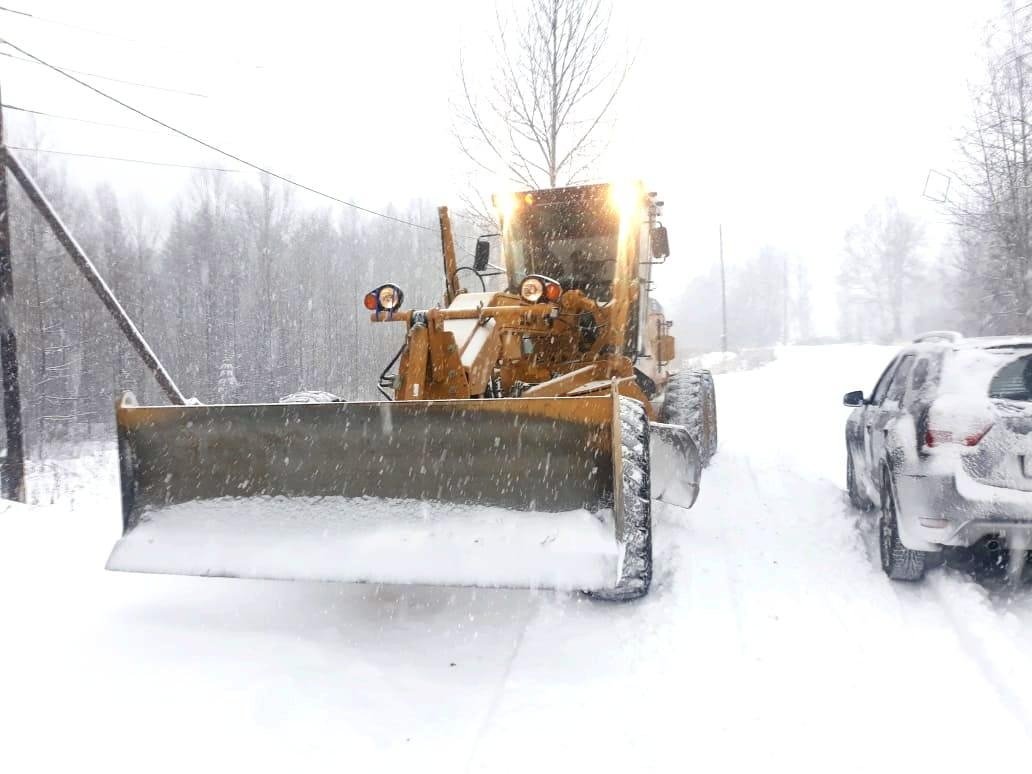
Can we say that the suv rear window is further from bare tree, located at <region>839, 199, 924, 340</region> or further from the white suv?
bare tree, located at <region>839, 199, 924, 340</region>

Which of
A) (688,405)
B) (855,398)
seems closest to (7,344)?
(688,405)

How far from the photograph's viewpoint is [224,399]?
104 ft

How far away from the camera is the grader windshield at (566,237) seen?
22.6 feet

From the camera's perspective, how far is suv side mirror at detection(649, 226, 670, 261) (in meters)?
7.20

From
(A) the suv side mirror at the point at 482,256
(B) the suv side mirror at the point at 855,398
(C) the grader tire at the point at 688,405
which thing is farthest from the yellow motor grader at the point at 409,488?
(C) the grader tire at the point at 688,405

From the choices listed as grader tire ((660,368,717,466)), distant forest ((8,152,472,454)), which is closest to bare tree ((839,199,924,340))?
distant forest ((8,152,472,454))

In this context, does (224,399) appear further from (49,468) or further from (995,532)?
(995,532)

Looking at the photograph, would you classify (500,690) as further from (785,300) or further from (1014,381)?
(785,300)

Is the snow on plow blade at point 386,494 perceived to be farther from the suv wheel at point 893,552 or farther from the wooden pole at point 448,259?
the wooden pole at point 448,259

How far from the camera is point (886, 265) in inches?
2498

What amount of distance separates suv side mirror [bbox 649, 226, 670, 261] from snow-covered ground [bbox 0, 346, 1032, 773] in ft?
11.0

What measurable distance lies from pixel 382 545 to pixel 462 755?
1.23 metres

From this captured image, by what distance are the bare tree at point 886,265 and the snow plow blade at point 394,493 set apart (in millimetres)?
64936

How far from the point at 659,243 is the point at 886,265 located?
2550 inches
